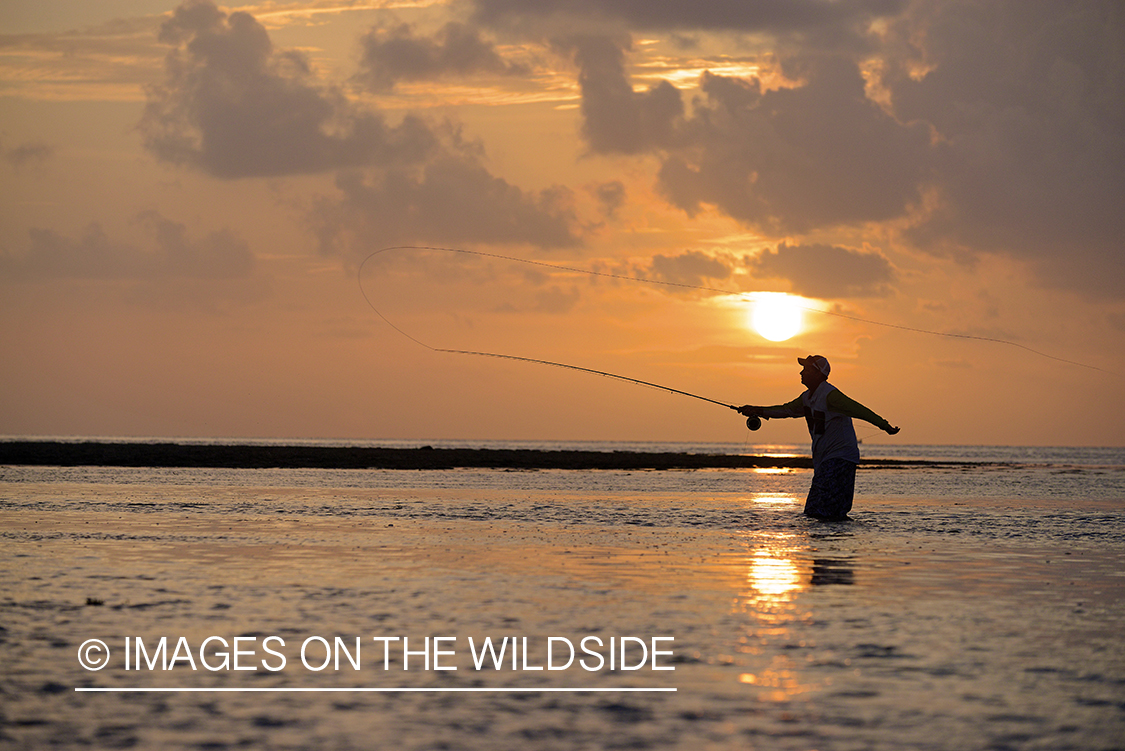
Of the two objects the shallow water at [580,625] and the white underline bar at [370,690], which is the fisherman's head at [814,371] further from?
the white underline bar at [370,690]

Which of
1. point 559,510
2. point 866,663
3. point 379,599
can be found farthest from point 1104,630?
point 559,510

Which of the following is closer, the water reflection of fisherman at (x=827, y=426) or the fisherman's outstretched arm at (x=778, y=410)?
the water reflection of fisherman at (x=827, y=426)

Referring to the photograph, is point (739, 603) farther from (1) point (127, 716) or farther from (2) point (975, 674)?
(1) point (127, 716)

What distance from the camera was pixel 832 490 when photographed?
1753 cm

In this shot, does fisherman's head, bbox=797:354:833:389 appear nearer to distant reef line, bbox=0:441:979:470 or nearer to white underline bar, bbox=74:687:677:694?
white underline bar, bbox=74:687:677:694

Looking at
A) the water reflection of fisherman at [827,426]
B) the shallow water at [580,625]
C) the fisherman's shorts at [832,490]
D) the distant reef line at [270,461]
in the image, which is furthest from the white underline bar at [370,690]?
the distant reef line at [270,461]

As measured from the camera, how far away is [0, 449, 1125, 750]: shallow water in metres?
5.46

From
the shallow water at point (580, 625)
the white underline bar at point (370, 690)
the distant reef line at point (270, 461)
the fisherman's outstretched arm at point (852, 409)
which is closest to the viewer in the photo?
the shallow water at point (580, 625)

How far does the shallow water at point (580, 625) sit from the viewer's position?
5.46 metres

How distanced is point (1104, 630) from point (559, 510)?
1420 cm

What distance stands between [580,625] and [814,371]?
9.91 m

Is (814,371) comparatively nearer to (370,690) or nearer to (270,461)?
(370,690)

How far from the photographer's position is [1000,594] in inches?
396

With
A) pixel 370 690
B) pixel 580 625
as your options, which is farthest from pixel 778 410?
pixel 370 690
